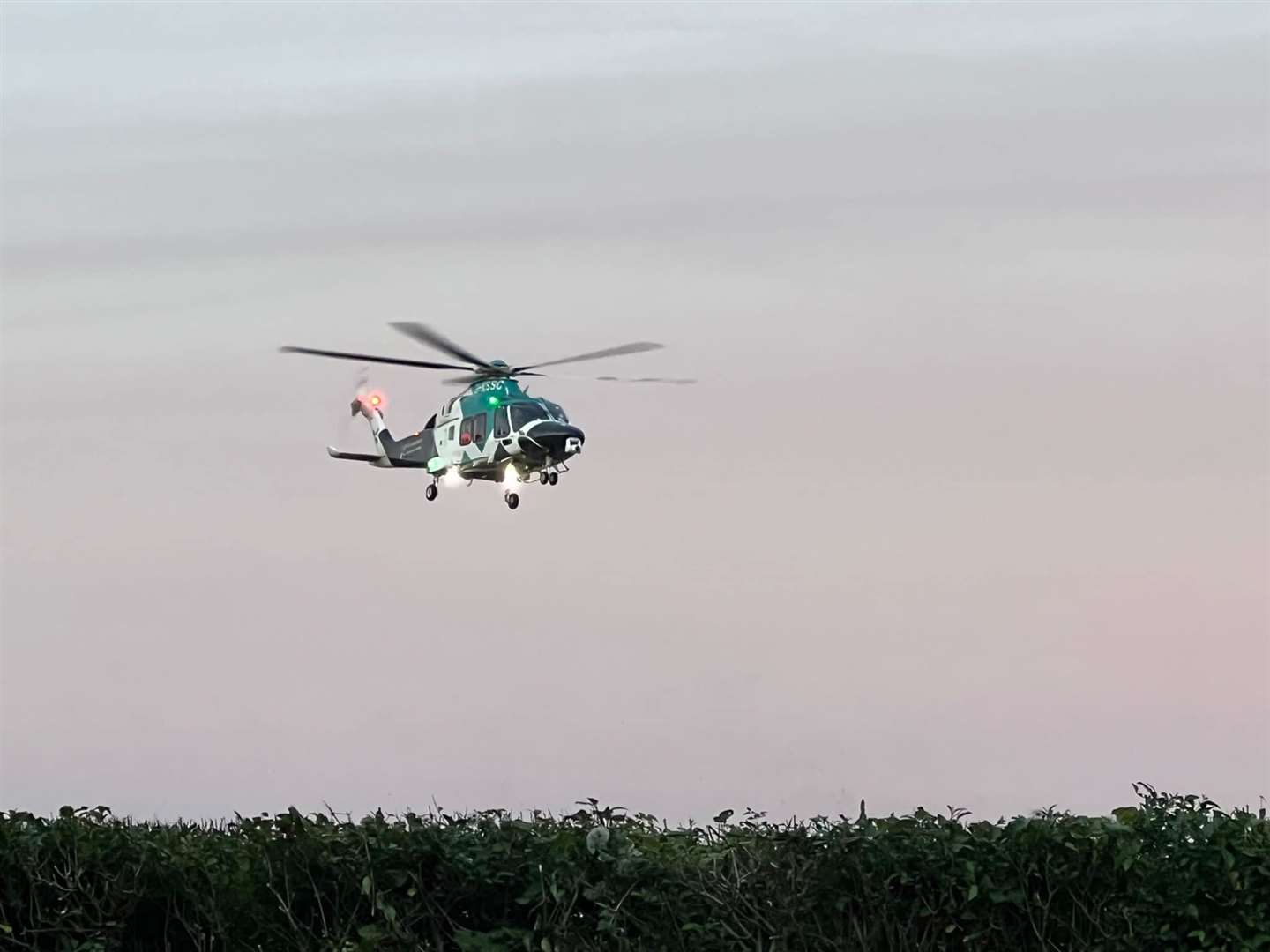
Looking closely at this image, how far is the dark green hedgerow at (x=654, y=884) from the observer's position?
13.4 m

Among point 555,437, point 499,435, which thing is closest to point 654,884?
point 555,437

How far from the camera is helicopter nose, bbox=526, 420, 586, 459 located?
30.3 meters

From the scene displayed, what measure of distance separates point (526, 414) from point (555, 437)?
0.71 meters

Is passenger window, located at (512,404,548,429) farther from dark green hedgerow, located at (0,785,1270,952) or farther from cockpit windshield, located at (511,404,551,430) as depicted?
dark green hedgerow, located at (0,785,1270,952)

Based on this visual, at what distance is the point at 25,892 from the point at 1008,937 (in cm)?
754

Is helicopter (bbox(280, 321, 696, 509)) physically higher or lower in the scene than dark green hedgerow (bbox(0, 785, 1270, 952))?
higher

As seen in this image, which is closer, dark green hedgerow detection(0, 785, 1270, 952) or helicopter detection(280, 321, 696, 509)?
dark green hedgerow detection(0, 785, 1270, 952)

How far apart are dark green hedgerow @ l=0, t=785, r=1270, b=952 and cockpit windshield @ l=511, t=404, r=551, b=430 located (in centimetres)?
1636

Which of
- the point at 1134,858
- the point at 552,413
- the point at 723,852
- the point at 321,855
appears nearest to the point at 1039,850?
the point at 1134,858

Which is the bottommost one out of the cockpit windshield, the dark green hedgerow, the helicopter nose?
the dark green hedgerow

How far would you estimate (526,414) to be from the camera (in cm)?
3072

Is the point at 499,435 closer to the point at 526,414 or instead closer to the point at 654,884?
the point at 526,414

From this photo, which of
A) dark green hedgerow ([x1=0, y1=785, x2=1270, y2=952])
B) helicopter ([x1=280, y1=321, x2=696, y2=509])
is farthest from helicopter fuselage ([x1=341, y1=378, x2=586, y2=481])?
dark green hedgerow ([x1=0, y1=785, x2=1270, y2=952])

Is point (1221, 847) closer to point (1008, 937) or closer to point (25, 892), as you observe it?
point (1008, 937)
